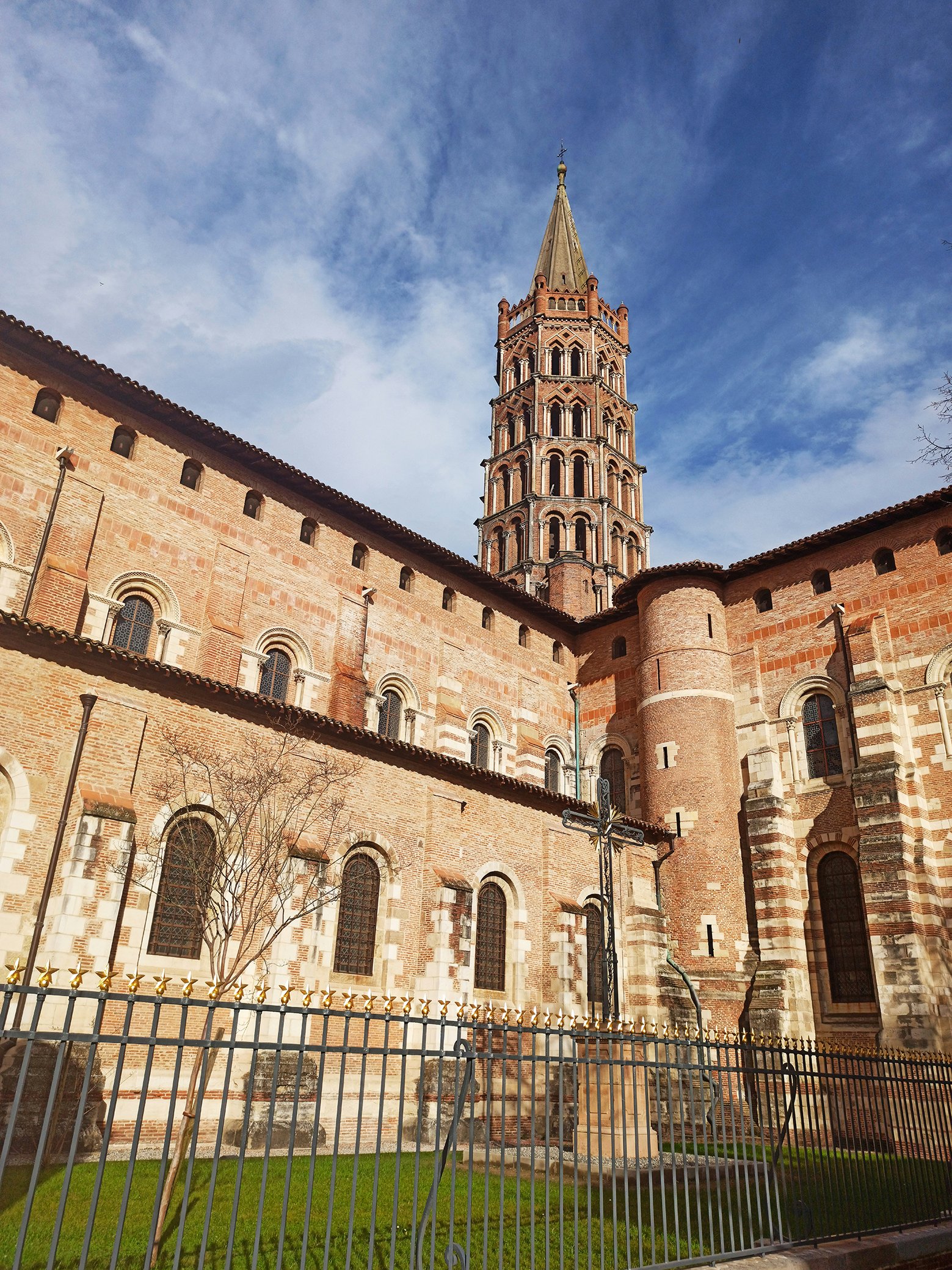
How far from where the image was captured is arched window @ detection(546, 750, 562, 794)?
95.8 ft

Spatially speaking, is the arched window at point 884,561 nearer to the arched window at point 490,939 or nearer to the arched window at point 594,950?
the arched window at point 594,950

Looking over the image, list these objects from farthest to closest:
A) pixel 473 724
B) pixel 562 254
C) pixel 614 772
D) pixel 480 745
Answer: pixel 562 254 < pixel 614 772 < pixel 480 745 < pixel 473 724

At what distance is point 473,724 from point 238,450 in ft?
34.5

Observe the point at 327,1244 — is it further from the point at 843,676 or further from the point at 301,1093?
the point at 843,676

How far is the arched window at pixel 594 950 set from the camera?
2248 centimetres

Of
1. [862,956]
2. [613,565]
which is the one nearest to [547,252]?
[613,565]

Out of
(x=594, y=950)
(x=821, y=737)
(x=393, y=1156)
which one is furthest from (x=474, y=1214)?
(x=821, y=737)

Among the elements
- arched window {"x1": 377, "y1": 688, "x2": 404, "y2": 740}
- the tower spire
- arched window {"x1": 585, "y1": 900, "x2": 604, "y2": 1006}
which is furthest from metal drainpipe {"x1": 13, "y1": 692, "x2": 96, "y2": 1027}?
the tower spire

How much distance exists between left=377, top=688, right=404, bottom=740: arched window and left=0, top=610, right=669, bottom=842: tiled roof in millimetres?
3783

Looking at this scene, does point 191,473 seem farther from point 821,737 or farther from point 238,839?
point 821,737

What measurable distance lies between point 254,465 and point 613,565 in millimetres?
22684

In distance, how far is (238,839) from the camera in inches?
615

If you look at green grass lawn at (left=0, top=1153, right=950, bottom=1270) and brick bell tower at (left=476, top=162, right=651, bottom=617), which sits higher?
brick bell tower at (left=476, top=162, right=651, bottom=617)

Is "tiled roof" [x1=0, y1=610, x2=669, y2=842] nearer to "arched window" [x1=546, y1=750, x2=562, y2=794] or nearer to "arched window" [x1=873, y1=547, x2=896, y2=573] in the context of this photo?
"arched window" [x1=546, y1=750, x2=562, y2=794]
